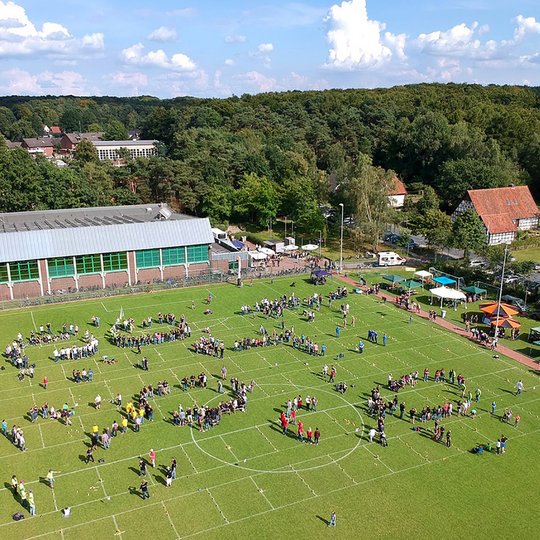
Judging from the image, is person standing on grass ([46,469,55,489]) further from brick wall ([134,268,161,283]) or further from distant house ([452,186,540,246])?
distant house ([452,186,540,246])

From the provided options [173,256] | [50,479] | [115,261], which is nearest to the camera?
[50,479]

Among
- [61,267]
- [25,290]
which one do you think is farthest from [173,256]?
[25,290]

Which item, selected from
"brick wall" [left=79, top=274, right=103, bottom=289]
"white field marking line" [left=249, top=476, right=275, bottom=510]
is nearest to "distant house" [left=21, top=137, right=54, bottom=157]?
"brick wall" [left=79, top=274, right=103, bottom=289]

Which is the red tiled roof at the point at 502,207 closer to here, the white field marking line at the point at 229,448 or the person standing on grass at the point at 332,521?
the white field marking line at the point at 229,448

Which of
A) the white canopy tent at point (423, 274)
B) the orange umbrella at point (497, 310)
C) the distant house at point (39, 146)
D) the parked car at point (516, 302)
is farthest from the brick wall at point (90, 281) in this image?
the distant house at point (39, 146)

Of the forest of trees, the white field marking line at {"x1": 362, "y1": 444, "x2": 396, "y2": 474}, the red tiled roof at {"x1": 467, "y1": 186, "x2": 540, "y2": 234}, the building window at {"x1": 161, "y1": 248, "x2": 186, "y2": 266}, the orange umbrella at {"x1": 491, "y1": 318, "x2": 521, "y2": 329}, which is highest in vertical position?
the forest of trees

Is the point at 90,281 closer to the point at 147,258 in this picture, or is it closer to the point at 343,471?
the point at 147,258
